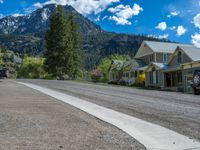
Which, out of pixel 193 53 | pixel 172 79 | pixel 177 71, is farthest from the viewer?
pixel 172 79

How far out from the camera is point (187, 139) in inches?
407

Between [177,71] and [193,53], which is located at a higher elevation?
[193,53]

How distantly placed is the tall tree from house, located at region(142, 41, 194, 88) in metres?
13.8

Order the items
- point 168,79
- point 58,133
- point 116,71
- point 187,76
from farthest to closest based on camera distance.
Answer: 1. point 116,71
2. point 168,79
3. point 187,76
4. point 58,133

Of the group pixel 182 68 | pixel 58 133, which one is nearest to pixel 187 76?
pixel 182 68

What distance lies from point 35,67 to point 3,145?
103 m

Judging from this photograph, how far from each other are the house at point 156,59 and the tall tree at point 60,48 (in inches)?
544

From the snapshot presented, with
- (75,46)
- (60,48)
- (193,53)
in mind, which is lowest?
(193,53)

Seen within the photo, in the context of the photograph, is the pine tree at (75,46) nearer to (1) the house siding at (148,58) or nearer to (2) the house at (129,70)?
(2) the house at (129,70)

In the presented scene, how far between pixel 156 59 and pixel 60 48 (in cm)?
1945

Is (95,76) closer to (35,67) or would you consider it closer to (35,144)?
(35,67)

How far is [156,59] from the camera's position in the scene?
206 feet

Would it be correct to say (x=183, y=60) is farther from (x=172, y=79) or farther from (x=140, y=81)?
(x=140, y=81)

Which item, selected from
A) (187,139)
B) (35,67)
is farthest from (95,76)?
(187,139)
